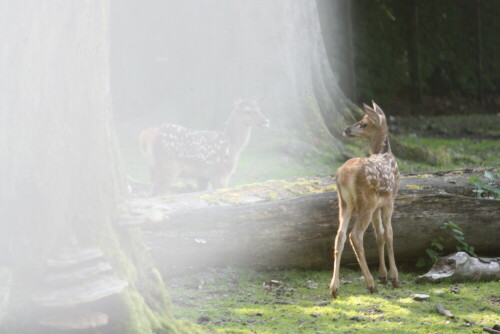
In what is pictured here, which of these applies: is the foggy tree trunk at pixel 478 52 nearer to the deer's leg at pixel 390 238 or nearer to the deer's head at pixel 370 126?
the deer's head at pixel 370 126

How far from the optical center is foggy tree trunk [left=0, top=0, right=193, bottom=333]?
14.0 feet

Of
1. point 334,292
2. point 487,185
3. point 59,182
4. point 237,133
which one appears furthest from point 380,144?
point 59,182

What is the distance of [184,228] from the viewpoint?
6.94 meters

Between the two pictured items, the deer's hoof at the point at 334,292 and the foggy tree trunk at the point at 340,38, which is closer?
the deer's hoof at the point at 334,292

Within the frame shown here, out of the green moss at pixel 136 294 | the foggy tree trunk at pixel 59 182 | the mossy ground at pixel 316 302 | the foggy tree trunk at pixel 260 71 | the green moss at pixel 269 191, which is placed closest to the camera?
the foggy tree trunk at pixel 59 182

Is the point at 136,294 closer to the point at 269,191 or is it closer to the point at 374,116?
the point at 269,191

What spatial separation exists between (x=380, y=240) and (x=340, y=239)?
0.63 metres

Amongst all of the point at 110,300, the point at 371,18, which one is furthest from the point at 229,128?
the point at 371,18

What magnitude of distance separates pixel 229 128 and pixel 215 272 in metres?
3.87

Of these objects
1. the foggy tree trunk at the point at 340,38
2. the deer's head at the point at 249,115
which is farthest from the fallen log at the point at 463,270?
the foggy tree trunk at the point at 340,38

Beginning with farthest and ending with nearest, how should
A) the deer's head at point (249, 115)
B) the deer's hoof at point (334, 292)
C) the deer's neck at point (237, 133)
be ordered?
the deer's head at point (249, 115)
the deer's neck at point (237, 133)
the deer's hoof at point (334, 292)

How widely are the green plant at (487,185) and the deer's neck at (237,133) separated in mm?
3289

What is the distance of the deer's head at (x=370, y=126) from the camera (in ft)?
25.4

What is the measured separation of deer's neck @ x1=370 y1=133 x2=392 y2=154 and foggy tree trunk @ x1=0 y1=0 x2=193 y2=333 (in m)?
3.52
